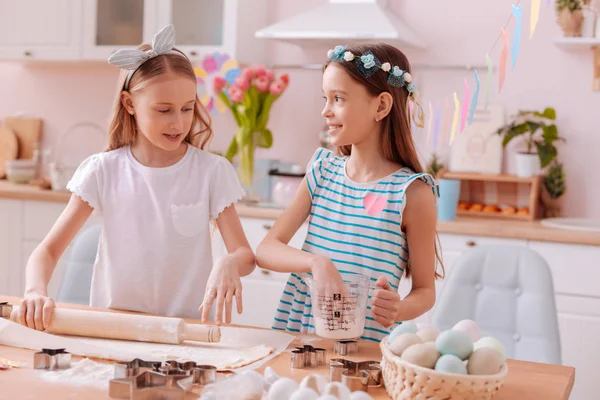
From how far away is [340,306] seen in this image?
4.31 feet

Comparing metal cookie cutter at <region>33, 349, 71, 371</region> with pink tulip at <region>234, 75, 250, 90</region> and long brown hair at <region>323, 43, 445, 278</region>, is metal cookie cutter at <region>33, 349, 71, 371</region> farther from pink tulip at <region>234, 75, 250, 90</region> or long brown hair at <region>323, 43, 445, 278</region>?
pink tulip at <region>234, 75, 250, 90</region>

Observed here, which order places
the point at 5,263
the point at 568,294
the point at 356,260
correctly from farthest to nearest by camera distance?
the point at 5,263
the point at 568,294
the point at 356,260

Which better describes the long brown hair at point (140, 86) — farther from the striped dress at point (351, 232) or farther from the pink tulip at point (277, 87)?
the pink tulip at point (277, 87)

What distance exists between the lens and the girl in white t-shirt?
1704mm

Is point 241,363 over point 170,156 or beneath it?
beneath

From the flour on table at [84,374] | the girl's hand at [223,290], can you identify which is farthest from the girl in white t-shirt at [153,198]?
the flour on table at [84,374]

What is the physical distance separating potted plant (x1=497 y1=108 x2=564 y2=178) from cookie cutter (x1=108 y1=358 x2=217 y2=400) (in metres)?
2.36

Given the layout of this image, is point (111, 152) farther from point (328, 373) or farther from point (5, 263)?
point (5, 263)

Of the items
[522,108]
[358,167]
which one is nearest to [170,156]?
[358,167]

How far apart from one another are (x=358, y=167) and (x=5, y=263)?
241 centimetres

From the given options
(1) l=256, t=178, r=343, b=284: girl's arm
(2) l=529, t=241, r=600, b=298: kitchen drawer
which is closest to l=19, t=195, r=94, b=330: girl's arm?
(1) l=256, t=178, r=343, b=284: girl's arm

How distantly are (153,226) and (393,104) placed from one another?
1.94 ft

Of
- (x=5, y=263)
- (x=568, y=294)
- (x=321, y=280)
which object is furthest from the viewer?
(x=5, y=263)

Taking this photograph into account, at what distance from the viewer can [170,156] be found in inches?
71.6
